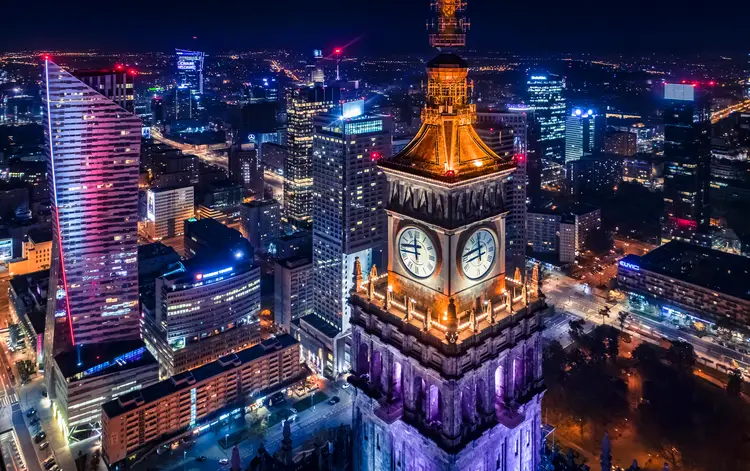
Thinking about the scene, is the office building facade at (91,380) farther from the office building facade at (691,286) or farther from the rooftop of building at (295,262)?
the office building facade at (691,286)

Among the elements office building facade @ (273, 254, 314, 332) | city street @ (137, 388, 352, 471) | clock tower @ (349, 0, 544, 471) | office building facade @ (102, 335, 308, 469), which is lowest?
city street @ (137, 388, 352, 471)

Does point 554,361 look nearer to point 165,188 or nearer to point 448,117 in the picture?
point 448,117

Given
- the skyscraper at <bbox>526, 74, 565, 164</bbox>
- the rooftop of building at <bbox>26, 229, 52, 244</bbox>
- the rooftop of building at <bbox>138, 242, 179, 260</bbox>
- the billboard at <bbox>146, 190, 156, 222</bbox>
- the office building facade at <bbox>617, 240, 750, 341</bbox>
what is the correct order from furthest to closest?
the skyscraper at <bbox>526, 74, 565, 164</bbox> → the billboard at <bbox>146, 190, 156, 222</bbox> → the rooftop of building at <bbox>26, 229, 52, 244</bbox> → the rooftop of building at <bbox>138, 242, 179, 260</bbox> → the office building facade at <bbox>617, 240, 750, 341</bbox>

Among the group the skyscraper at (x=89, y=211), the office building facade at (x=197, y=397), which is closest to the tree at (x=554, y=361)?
the office building facade at (x=197, y=397)

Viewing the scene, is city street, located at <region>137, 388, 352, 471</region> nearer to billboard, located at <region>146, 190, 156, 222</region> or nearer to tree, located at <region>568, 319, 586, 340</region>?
tree, located at <region>568, 319, 586, 340</region>

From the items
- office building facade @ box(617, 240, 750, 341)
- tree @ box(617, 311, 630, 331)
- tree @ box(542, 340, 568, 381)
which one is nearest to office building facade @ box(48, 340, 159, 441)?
→ tree @ box(542, 340, 568, 381)
